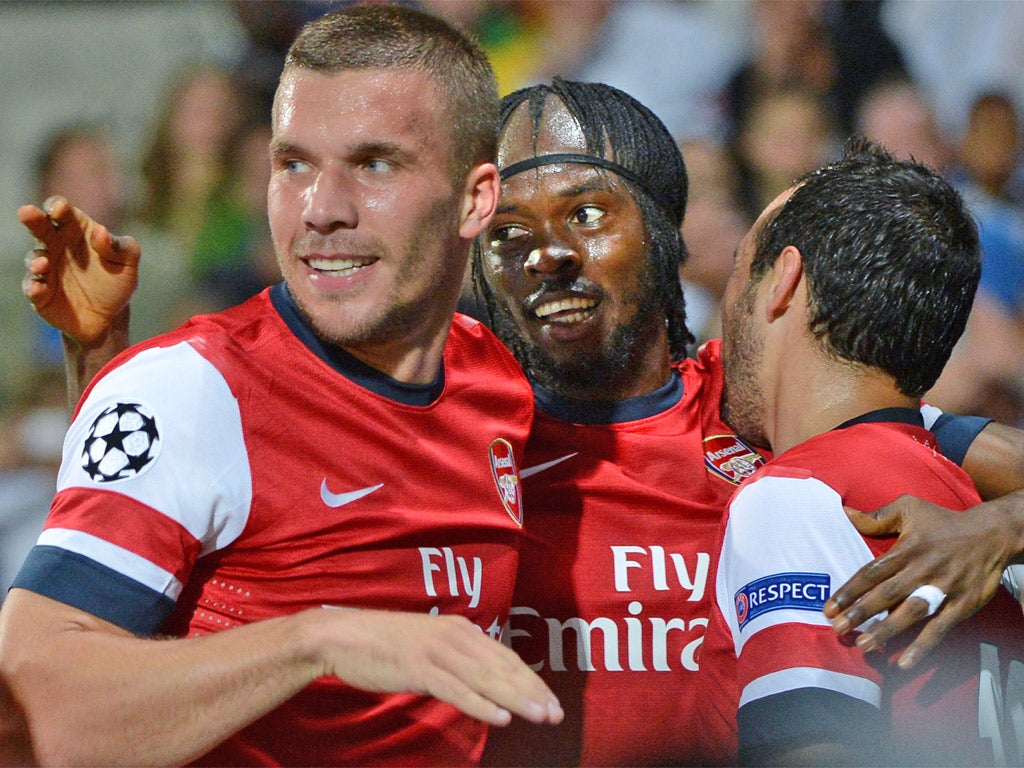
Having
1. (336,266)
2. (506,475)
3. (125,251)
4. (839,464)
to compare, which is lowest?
(506,475)

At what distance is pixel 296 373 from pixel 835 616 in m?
1.00

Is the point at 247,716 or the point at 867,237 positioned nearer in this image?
the point at 247,716

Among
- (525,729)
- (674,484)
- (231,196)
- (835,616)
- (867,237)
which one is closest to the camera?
(835,616)

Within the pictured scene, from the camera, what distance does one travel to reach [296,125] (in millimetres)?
2207

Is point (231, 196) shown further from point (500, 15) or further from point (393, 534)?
point (393, 534)

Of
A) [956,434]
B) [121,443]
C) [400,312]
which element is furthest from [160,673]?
[956,434]

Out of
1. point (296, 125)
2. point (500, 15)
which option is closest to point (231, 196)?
point (500, 15)

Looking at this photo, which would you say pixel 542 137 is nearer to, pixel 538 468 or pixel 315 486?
pixel 538 468

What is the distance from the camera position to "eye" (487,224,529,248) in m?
2.96

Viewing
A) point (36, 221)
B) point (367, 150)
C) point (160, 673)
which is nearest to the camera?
point (160, 673)

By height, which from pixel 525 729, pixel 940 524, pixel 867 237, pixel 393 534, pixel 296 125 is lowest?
pixel 525 729

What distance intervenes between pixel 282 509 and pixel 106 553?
327mm

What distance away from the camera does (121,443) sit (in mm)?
1854

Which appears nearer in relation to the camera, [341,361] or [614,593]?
[341,361]
